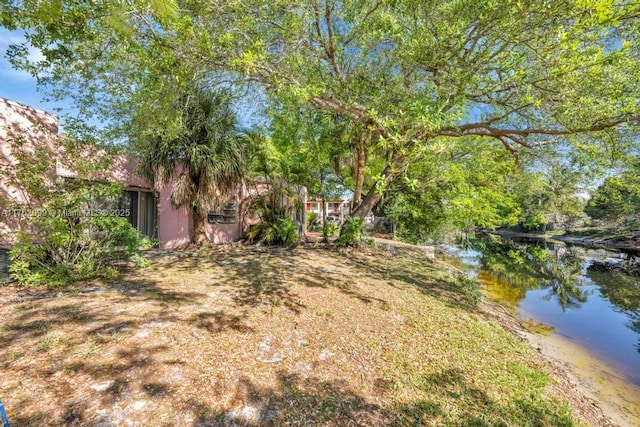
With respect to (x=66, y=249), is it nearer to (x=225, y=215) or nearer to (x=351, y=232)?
(x=225, y=215)

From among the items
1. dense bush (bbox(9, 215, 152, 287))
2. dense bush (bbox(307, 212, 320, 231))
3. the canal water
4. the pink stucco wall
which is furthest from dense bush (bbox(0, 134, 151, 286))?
dense bush (bbox(307, 212, 320, 231))

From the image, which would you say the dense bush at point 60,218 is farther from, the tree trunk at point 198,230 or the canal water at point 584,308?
the canal water at point 584,308

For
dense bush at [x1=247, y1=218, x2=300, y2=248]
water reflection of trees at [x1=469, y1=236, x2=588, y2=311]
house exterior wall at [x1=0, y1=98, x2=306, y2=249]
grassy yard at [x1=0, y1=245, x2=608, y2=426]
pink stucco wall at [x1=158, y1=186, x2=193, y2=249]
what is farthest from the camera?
dense bush at [x1=247, y1=218, x2=300, y2=248]

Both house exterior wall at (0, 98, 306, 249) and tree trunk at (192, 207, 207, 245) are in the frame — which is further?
tree trunk at (192, 207, 207, 245)

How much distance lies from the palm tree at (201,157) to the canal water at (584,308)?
8346mm

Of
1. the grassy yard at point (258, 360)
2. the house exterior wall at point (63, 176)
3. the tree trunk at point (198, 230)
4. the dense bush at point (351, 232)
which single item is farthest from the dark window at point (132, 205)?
the dense bush at point (351, 232)

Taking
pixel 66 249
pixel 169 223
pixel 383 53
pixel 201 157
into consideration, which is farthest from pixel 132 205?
pixel 383 53

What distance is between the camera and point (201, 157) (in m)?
8.39

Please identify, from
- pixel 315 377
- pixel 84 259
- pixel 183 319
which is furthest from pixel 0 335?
pixel 315 377

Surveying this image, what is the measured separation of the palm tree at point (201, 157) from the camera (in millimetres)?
8266

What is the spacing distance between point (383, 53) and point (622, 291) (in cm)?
1180

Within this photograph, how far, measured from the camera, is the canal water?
15.2 ft

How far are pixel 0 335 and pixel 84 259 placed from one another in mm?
2444

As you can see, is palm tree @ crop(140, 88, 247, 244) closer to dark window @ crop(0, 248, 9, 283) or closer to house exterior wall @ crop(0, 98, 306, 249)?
house exterior wall @ crop(0, 98, 306, 249)
